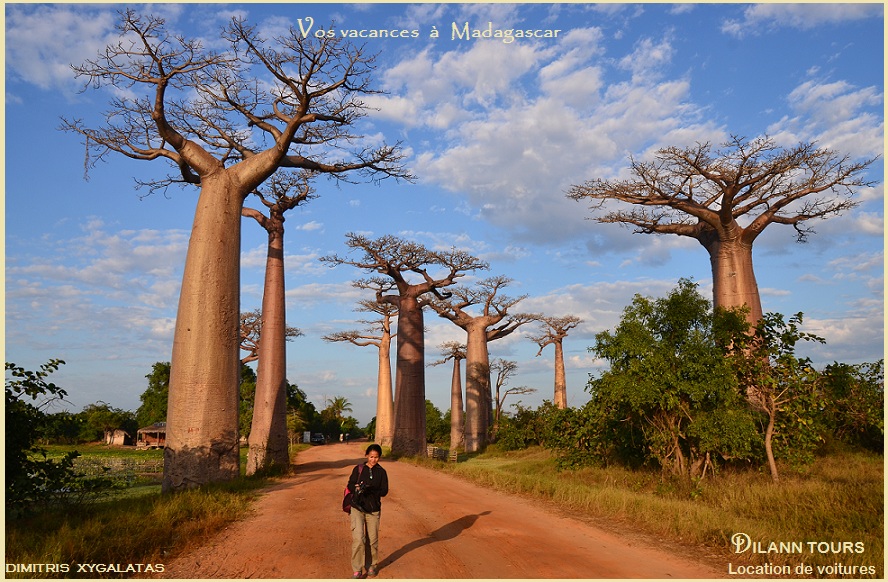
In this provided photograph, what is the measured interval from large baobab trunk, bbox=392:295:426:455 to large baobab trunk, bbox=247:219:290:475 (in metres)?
6.66

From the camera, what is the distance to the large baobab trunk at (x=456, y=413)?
102 ft

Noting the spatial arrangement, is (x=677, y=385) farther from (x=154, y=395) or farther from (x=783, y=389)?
(x=154, y=395)

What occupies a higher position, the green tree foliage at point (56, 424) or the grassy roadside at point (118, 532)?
the green tree foliage at point (56, 424)

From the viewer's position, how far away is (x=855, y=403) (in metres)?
12.6

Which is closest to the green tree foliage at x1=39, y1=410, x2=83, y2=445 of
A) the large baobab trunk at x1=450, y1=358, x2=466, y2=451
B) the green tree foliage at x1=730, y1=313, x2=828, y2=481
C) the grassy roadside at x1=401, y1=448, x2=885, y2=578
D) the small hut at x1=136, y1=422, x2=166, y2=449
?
the grassy roadside at x1=401, y1=448, x2=885, y2=578

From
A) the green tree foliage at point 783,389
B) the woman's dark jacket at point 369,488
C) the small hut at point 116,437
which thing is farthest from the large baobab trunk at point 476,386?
the small hut at point 116,437

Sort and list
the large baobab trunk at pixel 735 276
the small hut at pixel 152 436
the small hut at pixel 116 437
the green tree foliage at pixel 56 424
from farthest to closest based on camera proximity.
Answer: the small hut at pixel 116 437 < the small hut at pixel 152 436 < the large baobab trunk at pixel 735 276 < the green tree foliage at pixel 56 424

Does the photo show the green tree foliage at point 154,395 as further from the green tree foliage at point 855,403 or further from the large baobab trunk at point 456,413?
the green tree foliage at point 855,403

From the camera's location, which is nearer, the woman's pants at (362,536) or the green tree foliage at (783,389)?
the woman's pants at (362,536)

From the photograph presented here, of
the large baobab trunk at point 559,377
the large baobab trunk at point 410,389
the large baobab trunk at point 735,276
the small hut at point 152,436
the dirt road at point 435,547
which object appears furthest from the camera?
the small hut at point 152,436

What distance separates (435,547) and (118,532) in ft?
9.62

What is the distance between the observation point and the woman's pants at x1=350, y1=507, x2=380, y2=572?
509 cm

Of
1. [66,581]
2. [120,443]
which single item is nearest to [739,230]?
[66,581]

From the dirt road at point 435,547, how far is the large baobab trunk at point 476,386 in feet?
61.8
